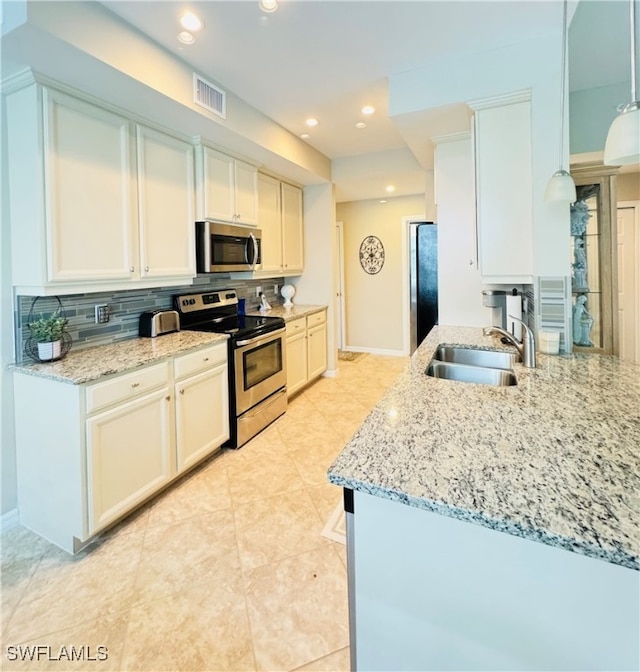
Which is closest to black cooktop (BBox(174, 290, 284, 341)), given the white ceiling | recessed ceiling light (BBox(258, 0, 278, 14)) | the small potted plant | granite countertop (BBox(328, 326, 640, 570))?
the small potted plant

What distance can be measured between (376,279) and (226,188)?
3.46 meters

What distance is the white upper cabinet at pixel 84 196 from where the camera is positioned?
1.94 m

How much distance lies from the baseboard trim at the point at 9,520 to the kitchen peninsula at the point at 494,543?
2.17 metres

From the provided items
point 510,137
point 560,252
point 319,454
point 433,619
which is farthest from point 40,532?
point 510,137

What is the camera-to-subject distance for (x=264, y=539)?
6.53 ft

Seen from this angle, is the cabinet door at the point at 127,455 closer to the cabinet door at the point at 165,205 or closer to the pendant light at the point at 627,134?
the cabinet door at the point at 165,205

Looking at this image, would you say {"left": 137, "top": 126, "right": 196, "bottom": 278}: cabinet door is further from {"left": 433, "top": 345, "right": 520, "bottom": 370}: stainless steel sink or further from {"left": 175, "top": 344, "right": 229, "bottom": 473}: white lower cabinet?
{"left": 433, "top": 345, "right": 520, "bottom": 370}: stainless steel sink

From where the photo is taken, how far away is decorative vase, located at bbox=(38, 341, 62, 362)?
2027mm

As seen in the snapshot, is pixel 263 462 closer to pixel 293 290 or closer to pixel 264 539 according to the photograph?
pixel 264 539

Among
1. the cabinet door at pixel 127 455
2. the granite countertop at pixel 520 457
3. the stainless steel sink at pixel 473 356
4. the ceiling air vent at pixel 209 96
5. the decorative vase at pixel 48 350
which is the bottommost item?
the cabinet door at pixel 127 455

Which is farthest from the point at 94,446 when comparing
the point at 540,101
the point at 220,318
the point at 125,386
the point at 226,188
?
the point at 540,101

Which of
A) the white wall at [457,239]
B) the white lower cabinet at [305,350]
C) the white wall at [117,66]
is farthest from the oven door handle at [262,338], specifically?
the white wall at [117,66]

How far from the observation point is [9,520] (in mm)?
2123

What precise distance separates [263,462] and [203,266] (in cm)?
161
